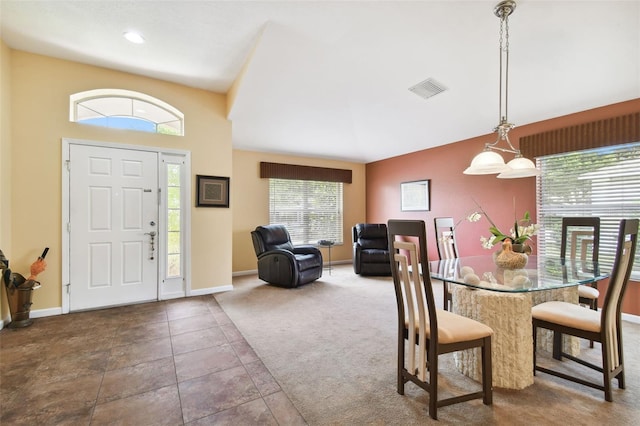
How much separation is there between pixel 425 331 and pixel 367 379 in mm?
652

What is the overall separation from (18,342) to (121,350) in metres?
1.01

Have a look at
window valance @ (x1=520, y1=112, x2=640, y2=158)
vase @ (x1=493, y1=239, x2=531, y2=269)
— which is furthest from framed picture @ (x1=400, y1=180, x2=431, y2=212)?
vase @ (x1=493, y1=239, x2=531, y2=269)

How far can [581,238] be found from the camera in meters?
2.79

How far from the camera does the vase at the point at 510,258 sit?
2174 millimetres

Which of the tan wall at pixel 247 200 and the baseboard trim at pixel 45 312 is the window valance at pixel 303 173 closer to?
the tan wall at pixel 247 200

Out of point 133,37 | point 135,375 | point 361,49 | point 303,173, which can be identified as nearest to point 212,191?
point 133,37

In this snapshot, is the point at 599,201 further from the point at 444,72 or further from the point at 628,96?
the point at 444,72

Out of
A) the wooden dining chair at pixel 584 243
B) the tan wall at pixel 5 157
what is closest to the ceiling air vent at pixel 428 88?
the wooden dining chair at pixel 584 243

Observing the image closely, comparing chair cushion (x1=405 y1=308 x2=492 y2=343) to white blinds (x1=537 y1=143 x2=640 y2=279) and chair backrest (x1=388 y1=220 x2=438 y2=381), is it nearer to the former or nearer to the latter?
chair backrest (x1=388 y1=220 x2=438 y2=381)

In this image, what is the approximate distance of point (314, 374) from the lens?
6.69 ft

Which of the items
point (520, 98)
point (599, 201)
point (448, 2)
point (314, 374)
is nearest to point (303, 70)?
point (448, 2)

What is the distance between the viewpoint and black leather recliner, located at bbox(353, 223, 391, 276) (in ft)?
16.8

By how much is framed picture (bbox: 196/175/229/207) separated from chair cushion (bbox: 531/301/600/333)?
12.1ft

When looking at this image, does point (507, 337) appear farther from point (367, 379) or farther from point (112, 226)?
point (112, 226)
